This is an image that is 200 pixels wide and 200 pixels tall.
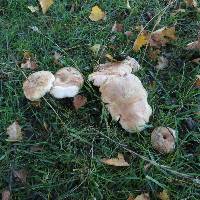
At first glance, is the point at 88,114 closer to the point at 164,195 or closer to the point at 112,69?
the point at 112,69

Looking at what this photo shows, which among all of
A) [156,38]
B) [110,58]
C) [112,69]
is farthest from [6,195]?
[156,38]

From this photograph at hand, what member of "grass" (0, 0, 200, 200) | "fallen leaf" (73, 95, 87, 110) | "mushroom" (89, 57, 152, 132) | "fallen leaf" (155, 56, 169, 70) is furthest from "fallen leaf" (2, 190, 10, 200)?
"fallen leaf" (155, 56, 169, 70)

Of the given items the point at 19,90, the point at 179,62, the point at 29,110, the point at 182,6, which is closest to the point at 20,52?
the point at 19,90

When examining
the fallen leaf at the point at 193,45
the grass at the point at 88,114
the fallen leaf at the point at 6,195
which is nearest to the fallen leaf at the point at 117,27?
the grass at the point at 88,114

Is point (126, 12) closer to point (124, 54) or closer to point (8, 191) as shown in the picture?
point (124, 54)

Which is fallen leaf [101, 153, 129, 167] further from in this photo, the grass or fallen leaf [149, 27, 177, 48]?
fallen leaf [149, 27, 177, 48]

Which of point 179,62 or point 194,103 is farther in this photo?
point 179,62

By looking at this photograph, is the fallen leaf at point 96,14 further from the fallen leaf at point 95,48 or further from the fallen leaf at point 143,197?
the fallen leaf at point 143,197
